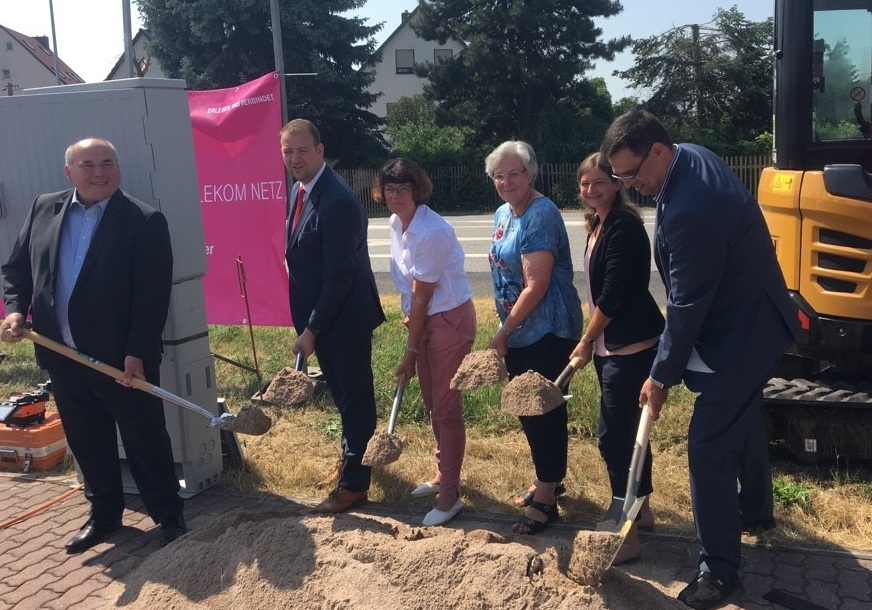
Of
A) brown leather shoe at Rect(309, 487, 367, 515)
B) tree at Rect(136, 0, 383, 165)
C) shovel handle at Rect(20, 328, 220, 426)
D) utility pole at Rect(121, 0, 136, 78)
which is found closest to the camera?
shovel handle at Rect(20, 328, 220, 426)

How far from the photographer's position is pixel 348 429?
14.9 ft

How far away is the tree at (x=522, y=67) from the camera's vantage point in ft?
99.6

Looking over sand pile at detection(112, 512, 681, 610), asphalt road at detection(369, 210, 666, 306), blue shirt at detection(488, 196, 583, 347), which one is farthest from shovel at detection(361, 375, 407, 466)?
asphalt road at detection(369, 210, 666, 306)

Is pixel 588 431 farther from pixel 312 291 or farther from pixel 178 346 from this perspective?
pixel 178 346

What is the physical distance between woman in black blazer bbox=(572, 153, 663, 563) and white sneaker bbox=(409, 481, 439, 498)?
4.07ft

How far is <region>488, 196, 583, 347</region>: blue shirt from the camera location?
3.97 m

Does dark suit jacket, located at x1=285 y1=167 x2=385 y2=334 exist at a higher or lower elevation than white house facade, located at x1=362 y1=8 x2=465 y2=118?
lower

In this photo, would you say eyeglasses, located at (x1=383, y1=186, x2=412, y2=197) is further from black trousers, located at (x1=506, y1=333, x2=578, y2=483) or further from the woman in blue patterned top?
black trousers, located at (x1=506, y1=333, x2=578, y2=483)

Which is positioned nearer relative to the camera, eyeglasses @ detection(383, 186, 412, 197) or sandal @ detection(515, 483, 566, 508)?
eyeglasses @ detection(383, 186, 412, 197)

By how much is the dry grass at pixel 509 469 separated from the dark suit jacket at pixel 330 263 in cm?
121

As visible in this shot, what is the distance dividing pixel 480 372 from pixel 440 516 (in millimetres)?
1063

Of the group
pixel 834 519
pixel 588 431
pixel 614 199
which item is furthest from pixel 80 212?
pixel 834 519

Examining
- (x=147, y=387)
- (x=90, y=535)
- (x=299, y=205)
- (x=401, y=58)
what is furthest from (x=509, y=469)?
(x=401, y=58)

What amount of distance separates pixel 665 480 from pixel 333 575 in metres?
2.11
